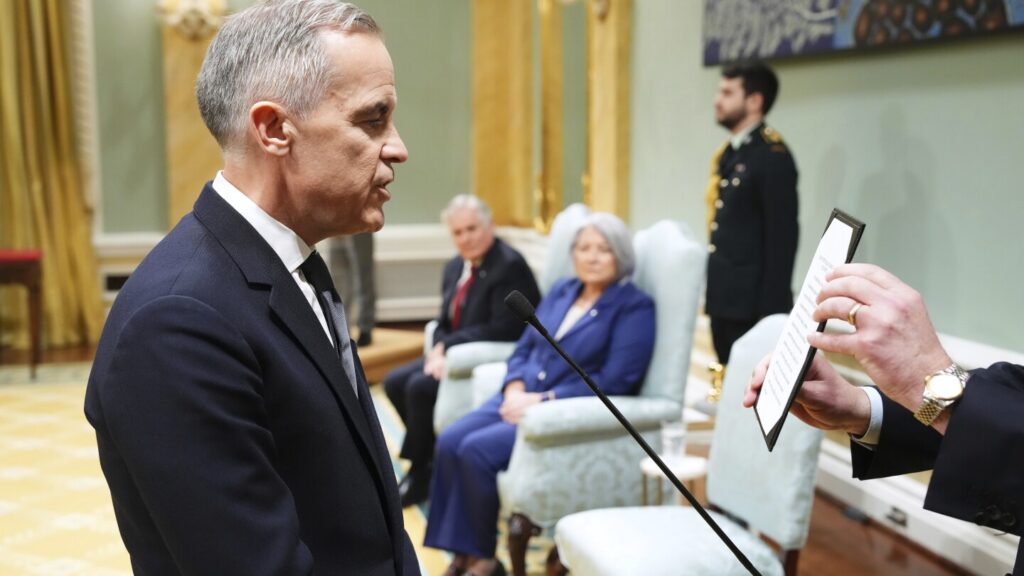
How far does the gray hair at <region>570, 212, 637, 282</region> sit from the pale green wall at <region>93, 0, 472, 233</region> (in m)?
4.74

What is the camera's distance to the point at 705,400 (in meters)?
4.70

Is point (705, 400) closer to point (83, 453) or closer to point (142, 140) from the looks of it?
point (83, 453)

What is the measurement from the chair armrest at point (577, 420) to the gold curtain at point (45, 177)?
5.27m

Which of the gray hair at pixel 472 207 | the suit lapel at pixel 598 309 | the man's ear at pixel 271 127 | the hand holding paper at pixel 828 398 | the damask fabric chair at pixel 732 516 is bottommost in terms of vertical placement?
the damask fabric chair at pixel 732 516

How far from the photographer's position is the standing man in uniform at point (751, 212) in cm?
395

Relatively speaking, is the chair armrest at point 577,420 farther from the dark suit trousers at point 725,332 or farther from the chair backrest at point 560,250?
the dark suit trousers at point 725,332

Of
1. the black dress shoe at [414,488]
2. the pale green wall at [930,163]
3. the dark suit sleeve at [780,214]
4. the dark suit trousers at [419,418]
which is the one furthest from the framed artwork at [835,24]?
the black dress shoe at [414,488]

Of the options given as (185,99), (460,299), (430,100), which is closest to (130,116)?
(185,99)

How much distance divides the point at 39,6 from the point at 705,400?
5.39 meters

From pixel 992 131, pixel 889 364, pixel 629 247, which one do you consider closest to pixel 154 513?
pixel 889 364

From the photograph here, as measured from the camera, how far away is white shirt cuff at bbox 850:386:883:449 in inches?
57.4

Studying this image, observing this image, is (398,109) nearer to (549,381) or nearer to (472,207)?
(472,207)

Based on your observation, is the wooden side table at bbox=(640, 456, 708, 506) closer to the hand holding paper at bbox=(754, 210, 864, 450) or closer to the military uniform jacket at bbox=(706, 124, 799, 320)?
the military uniform jacket at bbox=(706, 124, 799, 320)

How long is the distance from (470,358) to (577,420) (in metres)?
1.04
